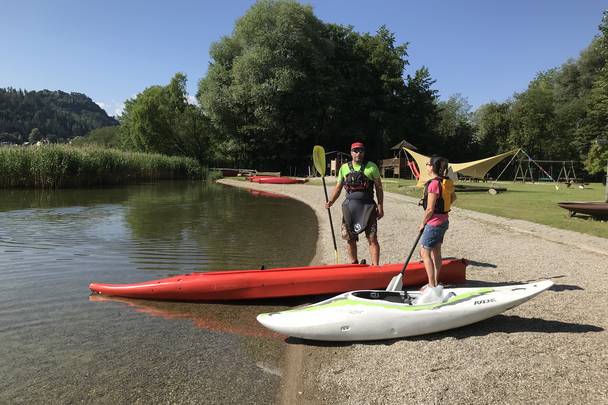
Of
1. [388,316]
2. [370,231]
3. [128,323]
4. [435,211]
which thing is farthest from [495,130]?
[128,323]

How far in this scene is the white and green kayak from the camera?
179 inches

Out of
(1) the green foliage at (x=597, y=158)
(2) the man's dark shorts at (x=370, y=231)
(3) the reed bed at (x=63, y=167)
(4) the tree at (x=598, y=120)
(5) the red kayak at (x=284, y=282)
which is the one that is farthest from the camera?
(1) the green foliage at (x=597, y=158)

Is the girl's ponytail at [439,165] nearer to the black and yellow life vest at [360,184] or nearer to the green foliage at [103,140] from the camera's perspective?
the black and yellow life vest at [360,184]

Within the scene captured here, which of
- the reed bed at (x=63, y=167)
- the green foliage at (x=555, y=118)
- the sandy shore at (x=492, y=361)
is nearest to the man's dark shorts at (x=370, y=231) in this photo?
the sandy shore at (x=492, y=361)

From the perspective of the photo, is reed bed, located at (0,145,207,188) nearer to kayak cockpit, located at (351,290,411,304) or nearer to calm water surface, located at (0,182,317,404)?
calm water surface, located at (0,182,317,404)

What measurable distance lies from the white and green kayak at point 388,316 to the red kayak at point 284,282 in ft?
3.84

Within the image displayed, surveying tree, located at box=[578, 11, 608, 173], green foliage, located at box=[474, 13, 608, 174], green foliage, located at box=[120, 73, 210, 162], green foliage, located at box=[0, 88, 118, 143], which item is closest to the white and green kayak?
tree, located at box=[578, 11, 608, 173]

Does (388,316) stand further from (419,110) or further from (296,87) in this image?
(419,110)

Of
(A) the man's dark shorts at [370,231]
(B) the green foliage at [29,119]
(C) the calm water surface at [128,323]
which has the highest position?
(B) the green foliage at [29,119]

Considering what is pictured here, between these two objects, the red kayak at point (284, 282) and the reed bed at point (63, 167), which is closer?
the red kayak at point (284, 282)

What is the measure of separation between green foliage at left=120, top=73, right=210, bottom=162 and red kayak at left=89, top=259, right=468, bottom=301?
1910 inches

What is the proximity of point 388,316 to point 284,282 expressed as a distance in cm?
188

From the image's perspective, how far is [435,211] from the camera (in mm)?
5375

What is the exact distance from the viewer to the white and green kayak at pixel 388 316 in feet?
14.9
